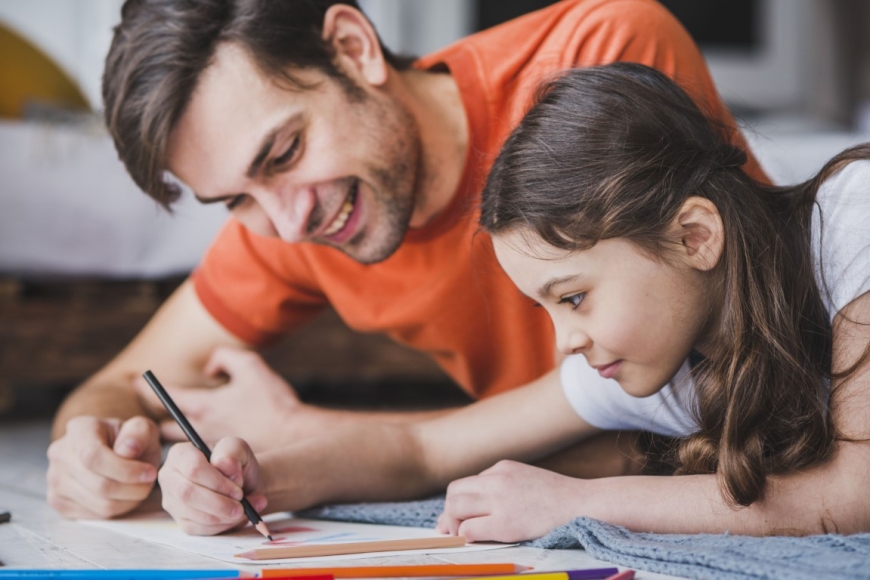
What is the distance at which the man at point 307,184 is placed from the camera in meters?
1.08

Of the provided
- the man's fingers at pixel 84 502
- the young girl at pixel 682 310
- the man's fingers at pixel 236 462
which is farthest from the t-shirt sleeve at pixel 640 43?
the man's fingers at pixel 84 502

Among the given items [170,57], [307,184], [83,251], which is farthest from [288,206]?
[83,251]

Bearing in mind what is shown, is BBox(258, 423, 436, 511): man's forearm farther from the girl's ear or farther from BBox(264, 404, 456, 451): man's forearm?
the girl's ear

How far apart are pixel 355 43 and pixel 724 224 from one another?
1.89 feet

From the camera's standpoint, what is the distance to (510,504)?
821mm

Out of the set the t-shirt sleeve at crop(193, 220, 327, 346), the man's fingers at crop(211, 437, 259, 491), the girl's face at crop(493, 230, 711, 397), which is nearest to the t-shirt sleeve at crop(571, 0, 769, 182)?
the girl's face at crop(493, 230, 711, 397)

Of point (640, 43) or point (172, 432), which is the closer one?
point (640, 43)

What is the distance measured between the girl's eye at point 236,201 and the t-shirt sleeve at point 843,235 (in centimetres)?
62

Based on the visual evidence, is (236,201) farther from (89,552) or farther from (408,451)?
(89,552)

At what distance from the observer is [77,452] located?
→ 981 millimetres

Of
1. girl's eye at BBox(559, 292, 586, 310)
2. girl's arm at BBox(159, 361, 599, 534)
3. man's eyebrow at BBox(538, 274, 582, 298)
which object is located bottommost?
girl's arm at BBox(159, 361, 599, 534)

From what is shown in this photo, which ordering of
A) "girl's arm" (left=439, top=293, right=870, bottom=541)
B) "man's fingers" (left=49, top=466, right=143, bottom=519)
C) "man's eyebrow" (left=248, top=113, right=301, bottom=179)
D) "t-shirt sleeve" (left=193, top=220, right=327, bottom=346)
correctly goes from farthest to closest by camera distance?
1. "t-shirt sleeve" (left=193, top=220, right=327, bottom=346)
2. "man's eyebrow" (left=248, top=113, right=301, bottom=179)
3. "man's fingers" (left=49, top=466, right=143, bottom=519)
4. "girl's arm" (left=439, top=293, right=870, bottom=541)

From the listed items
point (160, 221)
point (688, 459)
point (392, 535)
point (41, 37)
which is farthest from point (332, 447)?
point (41, 37)

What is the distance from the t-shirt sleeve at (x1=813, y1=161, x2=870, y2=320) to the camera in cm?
78
